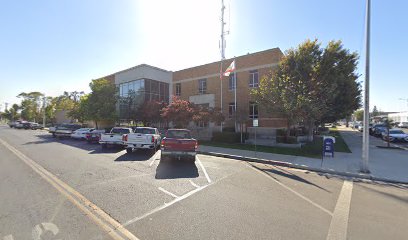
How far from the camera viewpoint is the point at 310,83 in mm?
→ 17516

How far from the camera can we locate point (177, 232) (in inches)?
148

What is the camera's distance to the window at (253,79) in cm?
2571

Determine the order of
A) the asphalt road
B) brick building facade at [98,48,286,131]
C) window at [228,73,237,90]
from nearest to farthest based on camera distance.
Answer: the asphalt road < brick building facade at [98,48,286,131] < window at [228,73,237,90]

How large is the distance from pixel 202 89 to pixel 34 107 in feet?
216

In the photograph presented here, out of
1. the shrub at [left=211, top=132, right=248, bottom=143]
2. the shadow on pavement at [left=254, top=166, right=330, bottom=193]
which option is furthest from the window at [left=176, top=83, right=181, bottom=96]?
the shadow on pavement at [left=254, top=166, right=330, bottom=193]

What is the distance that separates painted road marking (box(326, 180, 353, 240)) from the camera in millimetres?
3848

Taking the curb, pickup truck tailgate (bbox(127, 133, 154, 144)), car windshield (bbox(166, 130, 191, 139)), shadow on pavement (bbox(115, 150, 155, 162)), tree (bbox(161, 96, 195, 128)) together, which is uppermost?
tree (bbox(161, 96, 195, 128))

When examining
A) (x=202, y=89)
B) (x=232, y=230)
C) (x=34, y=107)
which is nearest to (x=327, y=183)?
(x=232, y=230)

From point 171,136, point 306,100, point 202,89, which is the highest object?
point 202,89

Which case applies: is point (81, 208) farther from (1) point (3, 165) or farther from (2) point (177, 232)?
(1) point (3, 165)

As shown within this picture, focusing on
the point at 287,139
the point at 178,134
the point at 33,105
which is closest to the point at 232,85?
the point at 287,139

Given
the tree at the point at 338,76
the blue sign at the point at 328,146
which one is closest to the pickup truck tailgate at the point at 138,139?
the blue sign at the point at 328,146

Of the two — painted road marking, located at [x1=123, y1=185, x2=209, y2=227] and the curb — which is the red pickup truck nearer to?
the curb

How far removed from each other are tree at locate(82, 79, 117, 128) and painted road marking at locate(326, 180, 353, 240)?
2945 cm
